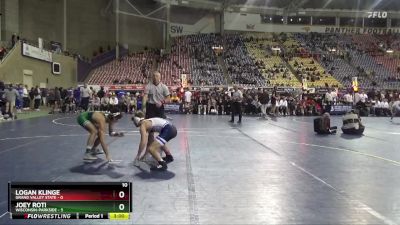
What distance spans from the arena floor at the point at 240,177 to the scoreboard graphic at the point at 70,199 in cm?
104

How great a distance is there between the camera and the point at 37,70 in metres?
27.5

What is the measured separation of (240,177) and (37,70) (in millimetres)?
23628

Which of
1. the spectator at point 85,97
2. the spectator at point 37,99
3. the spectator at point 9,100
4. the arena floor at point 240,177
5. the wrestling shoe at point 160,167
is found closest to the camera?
the arena floor at point 240,177

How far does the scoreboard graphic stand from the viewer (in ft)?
10.5

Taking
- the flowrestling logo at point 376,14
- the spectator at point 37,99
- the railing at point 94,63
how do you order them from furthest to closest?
the flowrestling logo at point 376,14 < the railing at point 94,63 < the spectator at point 37,99

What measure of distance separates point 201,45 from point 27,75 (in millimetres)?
19787

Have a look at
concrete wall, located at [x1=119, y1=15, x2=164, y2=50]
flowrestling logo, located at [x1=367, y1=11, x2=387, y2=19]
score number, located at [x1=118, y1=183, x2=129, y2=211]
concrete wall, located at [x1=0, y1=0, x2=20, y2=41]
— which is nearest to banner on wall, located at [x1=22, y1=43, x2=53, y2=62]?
concrete wall, located at [x1=0, y1=0, x2=20, y2=41]

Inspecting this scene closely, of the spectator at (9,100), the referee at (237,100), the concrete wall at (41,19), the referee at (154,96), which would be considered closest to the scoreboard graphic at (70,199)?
the referee at (154,96)

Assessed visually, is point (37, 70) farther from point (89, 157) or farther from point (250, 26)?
point (250, 26)

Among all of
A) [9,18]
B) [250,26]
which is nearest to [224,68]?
[250,26]

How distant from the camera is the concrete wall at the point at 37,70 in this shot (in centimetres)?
2406

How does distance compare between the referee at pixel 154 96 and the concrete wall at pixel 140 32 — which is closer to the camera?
the referee at pixel 154 96

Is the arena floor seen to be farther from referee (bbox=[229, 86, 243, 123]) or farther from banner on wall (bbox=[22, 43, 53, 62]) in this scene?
banner on wall (bbox=[22, 43, 53, 62])

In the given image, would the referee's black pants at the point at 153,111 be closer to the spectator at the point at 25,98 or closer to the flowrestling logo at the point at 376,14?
the spectator at the point at 25,98
